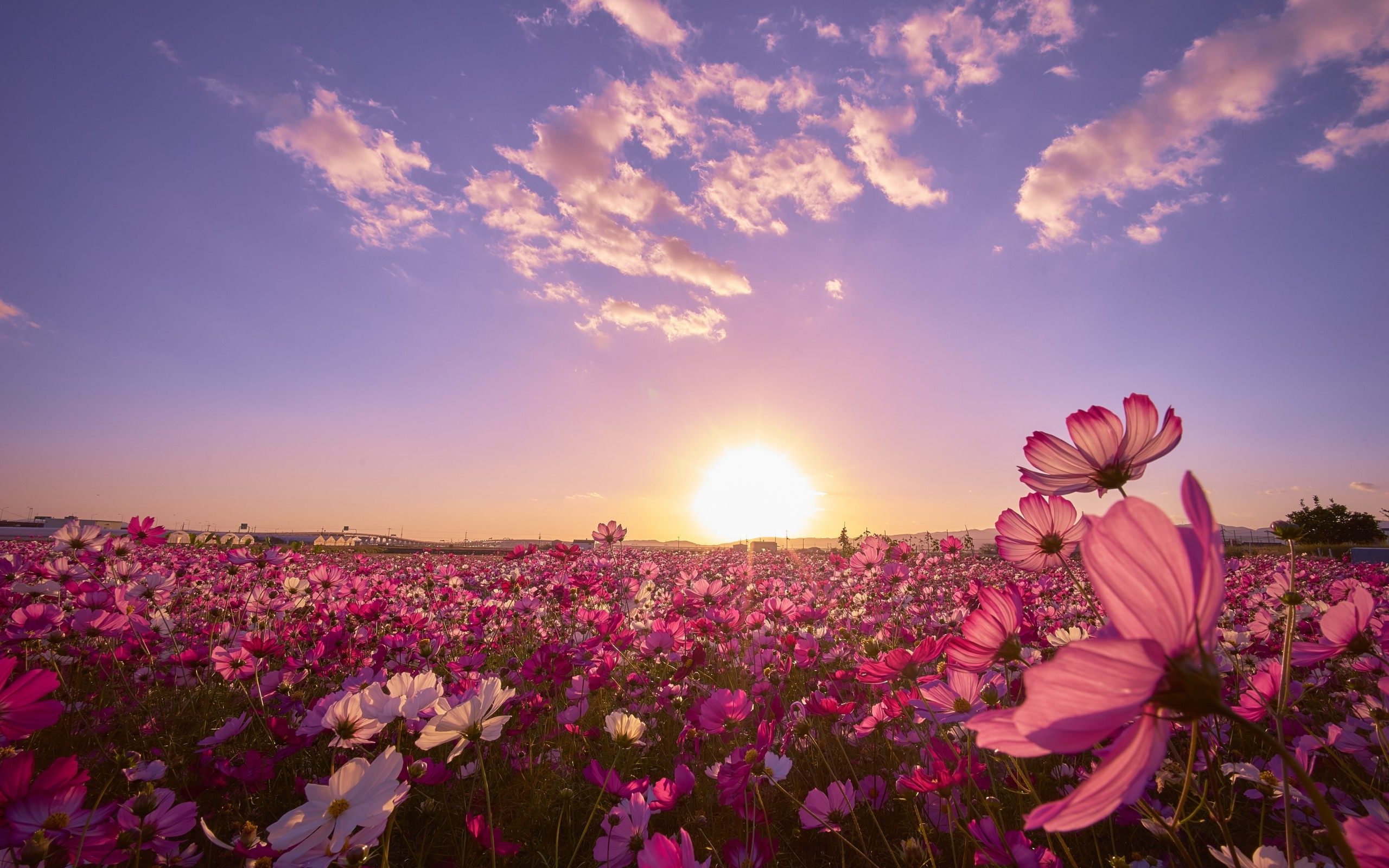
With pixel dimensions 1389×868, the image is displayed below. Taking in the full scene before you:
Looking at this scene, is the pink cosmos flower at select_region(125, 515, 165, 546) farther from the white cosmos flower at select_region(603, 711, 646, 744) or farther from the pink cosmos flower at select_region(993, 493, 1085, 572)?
the pink cosmos flower at select_region(993, 493, 1085, 572)

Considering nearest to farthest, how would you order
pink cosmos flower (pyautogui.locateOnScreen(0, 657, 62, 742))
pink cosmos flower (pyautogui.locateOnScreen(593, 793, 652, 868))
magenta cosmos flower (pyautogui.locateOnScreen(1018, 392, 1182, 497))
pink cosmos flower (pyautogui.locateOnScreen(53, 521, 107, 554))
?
pink cosmos flower (pyautogui.locateOnScreen(0, 657, 62, 742)) < magenta cosmos flower (pyautogui.locateOnScreen(1018, 392, 1182, 497)) < pink cosmos flower (pyautogui.locateOnScreen(593, 793, 652, 868)) < pink cosmos flower (pyautogui.locateOnScreen(53, 521, 107, 554))

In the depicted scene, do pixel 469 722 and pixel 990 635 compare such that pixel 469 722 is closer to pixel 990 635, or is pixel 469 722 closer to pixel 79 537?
pixel 990 635

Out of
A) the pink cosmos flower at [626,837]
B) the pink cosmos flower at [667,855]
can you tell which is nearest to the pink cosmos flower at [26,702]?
the pink cosmos flower at [667,855]

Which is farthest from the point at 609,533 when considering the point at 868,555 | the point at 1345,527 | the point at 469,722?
the point at 1345,527

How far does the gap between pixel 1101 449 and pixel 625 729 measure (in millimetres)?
1674

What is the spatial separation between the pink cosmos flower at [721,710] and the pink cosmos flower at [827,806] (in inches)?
11.6

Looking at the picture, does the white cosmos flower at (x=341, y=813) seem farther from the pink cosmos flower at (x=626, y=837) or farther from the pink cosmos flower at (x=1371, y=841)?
the pink cosmos flower at (x=1371, y=841)

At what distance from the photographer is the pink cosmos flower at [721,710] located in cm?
184

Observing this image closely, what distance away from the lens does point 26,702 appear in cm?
91

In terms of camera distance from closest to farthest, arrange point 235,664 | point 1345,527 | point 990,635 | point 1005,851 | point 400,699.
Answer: point 990,635, point 1005,851, point 400,699, point 235,664, point 1345,527

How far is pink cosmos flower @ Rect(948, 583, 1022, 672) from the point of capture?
3.38ft

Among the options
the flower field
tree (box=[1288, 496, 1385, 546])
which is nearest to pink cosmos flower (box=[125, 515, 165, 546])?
the flower field

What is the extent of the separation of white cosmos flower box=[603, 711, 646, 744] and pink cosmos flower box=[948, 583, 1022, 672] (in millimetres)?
1308

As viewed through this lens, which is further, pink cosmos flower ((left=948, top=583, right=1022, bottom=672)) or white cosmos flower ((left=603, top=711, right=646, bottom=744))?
white cosmos flower ((left=603, top=711, right=646, bottom=744))
